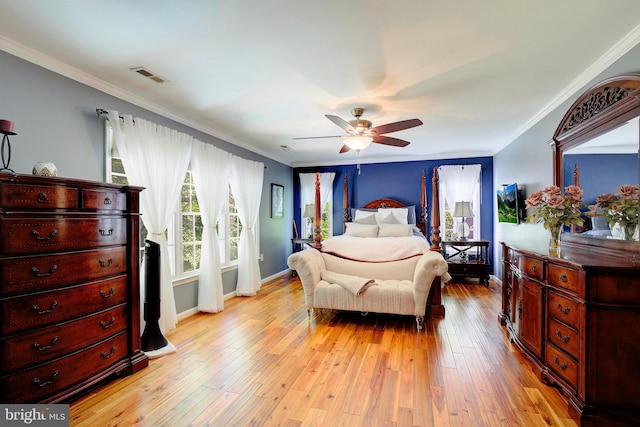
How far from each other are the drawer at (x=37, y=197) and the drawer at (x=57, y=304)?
0.54m

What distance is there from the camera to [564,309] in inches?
78.2

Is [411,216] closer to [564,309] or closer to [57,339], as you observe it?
[564,309]

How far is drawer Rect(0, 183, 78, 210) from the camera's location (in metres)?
1.70

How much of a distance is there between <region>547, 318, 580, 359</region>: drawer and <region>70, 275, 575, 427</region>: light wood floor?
1.21 feet

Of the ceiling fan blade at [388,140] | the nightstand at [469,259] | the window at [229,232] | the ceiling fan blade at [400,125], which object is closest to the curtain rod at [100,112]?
the window at [229,232]

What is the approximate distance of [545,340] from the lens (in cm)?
222

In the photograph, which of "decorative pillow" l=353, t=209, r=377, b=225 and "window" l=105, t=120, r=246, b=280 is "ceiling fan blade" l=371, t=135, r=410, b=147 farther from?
"window" l=105, t=120, r=246, b=280

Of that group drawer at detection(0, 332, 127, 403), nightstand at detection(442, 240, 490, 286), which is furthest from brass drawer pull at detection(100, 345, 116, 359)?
nightstand at detection(442, 240, 490, 286)

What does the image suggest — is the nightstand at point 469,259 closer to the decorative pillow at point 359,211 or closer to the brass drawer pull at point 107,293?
the decorative pillow at point 359,211

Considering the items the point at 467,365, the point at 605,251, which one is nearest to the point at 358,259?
the point at 467,365

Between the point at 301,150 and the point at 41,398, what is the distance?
15.2 ft

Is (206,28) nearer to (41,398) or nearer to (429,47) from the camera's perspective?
(429,47)

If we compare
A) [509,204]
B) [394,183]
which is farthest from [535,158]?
[394,183]

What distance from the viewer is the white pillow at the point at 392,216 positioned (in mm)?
5797
